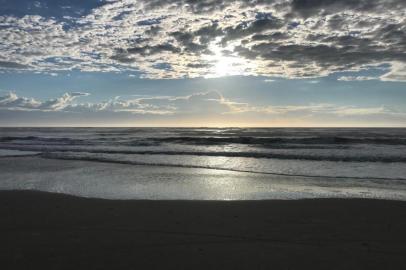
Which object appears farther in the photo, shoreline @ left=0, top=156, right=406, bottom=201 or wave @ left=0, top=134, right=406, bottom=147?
→ wave @ left=0, top=134, right=406, bottom=147

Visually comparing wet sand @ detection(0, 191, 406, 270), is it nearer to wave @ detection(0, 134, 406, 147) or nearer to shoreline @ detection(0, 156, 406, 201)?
shoreline @ detection(0, 156, 406, 201)

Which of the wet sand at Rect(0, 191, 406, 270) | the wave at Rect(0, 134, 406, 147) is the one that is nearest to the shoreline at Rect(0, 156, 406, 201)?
the wet sand at Rect(0, 191, 406, 270)

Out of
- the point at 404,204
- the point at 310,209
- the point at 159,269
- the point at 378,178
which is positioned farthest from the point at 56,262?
the point at 378,178

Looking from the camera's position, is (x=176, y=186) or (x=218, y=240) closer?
(x=218, y=240)

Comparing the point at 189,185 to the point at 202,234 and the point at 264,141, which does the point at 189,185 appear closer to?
the point at 202,234

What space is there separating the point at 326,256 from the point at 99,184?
30.4 ft

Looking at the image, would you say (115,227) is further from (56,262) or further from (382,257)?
(382,257)

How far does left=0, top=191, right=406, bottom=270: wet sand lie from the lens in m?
5.25

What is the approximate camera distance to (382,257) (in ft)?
17.6

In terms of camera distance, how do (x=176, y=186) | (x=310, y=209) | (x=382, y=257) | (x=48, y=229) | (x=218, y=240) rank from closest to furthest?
(x=382, y=257) → (x=218, y=240) → (x=48, y=229) → (x=310, y=209) → (x=176, y=186)

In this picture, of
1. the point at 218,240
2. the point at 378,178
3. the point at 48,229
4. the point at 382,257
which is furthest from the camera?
the point at 378,178

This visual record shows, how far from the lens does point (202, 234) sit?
6512 millimetres

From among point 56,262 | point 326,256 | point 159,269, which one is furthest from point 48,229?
point 326,256

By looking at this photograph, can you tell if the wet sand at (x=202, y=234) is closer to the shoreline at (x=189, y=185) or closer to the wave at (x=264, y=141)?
the shoreline at (x=189, y=185)
